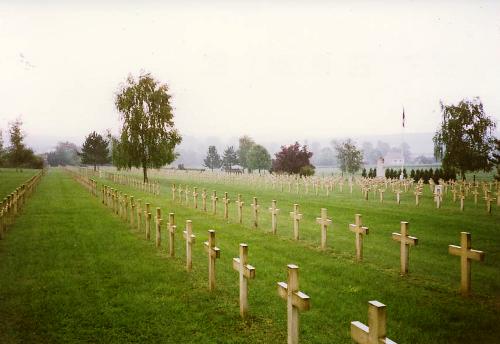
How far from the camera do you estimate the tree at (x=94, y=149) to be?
93.8 m

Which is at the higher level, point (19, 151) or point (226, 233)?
point (19, 151)

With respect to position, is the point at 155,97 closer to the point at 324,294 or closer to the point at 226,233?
the point at 226,233

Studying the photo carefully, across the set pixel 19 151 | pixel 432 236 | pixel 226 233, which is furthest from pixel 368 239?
pixel 19 151

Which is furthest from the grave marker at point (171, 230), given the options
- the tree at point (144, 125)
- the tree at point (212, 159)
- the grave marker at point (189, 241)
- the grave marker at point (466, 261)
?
the tree at point (212, 159)

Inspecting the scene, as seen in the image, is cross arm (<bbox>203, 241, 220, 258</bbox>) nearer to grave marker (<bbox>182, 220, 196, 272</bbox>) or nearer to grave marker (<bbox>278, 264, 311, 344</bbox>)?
grave marker (<bbox>182, 220, 196, 272</bbox>)

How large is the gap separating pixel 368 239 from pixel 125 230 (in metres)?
8.84

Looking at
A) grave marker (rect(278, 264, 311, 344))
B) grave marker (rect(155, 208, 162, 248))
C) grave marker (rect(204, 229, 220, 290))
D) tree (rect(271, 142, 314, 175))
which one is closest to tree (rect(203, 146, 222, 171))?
tree (rect(271, 142, 314, 175))

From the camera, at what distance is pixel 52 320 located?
22.3 ft

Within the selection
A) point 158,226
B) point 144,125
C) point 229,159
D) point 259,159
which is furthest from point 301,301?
point 229,159

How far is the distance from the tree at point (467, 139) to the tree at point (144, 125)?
31.1m

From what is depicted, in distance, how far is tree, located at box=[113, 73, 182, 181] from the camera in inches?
1842

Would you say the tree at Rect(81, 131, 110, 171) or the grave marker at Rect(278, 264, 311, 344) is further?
the tree at Rect(81, 131, 110, 171)

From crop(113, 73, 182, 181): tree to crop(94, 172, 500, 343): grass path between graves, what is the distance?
108 ft

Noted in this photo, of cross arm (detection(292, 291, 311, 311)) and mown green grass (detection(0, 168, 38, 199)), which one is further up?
cross arm (detection(292, 291, 311, 311))
